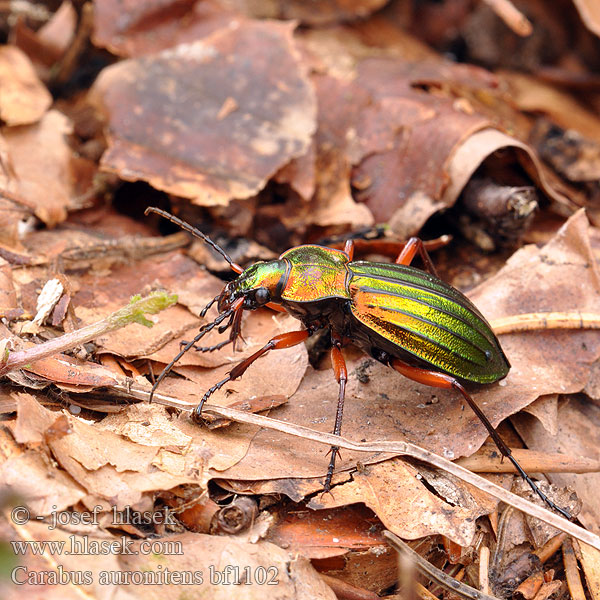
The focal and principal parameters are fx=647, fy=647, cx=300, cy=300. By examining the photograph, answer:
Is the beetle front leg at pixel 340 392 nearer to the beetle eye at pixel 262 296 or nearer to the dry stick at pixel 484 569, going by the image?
the beetle eye at pixel 262 296

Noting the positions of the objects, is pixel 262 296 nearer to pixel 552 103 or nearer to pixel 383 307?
pixel 383 307

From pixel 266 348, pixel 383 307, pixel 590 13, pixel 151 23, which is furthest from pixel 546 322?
pixel 151 23

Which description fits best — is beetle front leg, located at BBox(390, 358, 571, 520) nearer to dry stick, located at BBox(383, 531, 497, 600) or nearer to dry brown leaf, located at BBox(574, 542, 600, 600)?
dry brown leaf, located at BBox(574, 542, 600, 600)

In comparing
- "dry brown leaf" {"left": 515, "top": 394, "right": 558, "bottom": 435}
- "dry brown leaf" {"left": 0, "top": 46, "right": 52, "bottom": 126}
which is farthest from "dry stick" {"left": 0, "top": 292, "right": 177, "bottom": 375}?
"dry brown leaf" {"left": 0, "top": 46, "right": 52, "bottom": 126}

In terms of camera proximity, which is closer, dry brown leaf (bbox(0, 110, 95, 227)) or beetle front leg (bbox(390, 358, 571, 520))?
beetle front leg (bbox(390, 358, 571, 520))

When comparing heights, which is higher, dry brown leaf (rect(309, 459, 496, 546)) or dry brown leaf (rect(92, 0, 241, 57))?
dry brown leaf (rect(92, 0, 241, 57))

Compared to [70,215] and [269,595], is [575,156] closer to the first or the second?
[70,215]
